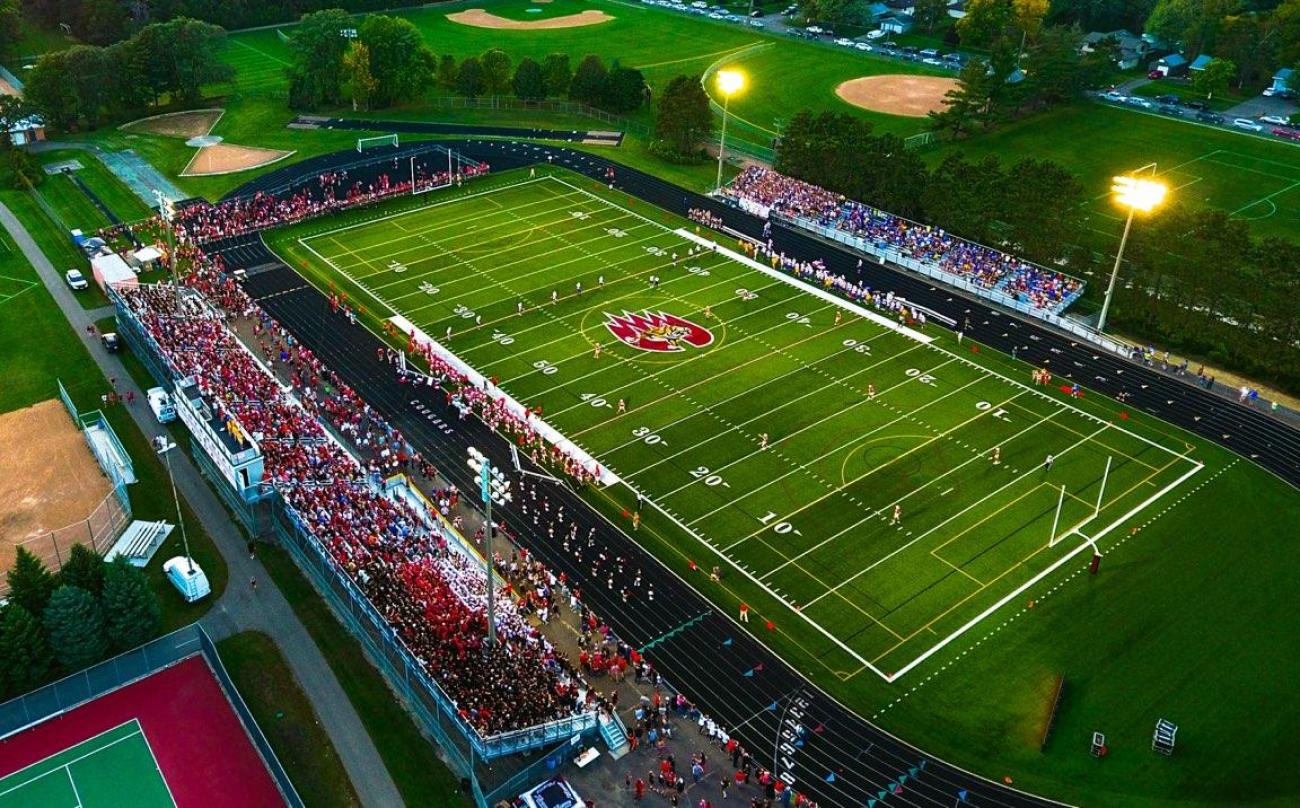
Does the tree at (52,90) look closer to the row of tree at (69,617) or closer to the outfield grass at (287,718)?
the row of tree at (69,617)

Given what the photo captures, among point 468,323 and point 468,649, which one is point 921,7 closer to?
point 468,323

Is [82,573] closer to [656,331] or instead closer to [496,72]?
[656,331]

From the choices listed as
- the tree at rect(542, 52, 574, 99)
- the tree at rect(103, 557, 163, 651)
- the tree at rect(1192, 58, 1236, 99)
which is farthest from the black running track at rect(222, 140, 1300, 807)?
the tree at rect(1192, 58, 1236, 99)

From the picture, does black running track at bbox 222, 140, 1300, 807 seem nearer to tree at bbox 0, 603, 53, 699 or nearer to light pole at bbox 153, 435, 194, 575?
light pole at bbox 153, 435, 194, 575

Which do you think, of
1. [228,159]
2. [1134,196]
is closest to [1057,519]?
[1134,196]

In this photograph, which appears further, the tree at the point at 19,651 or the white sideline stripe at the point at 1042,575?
the white sideline stripe at the point at 1042,575

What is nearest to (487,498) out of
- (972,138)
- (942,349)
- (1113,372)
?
(942,349)

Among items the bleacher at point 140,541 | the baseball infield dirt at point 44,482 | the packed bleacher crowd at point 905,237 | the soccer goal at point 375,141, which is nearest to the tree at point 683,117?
the packed bleacher crowd at point 905,237
